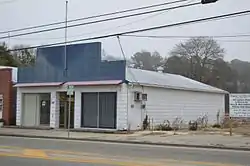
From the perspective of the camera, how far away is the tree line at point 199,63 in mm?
67625

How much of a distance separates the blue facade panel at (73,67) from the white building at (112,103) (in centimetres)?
56

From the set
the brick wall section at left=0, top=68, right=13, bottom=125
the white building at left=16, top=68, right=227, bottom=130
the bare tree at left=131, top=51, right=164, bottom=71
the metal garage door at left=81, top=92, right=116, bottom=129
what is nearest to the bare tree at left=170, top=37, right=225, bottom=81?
the bare tree at left=131, top=51, right=164, bottom=71

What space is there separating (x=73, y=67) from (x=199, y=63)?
133 ft

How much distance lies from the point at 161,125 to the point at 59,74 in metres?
8.24

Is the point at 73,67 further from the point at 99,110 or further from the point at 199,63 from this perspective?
the point at 199,63

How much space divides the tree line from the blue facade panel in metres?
31.3

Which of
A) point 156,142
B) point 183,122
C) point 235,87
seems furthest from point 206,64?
point 156,142

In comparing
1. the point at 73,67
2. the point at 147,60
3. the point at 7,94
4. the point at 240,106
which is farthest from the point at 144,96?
Answer: the point at 147,60

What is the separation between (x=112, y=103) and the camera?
31875 mm

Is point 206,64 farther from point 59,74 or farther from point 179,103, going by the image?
point 59,74

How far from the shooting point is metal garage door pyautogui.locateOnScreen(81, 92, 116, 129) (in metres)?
31.8

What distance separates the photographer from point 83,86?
109ft

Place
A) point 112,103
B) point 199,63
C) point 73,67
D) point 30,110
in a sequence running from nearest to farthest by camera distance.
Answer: point 112,103 → point 73,67 → point 30,110 → point 199,63

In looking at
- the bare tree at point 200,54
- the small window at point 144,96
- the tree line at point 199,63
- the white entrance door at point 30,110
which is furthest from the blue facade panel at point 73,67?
the bare tree at point 200,54
